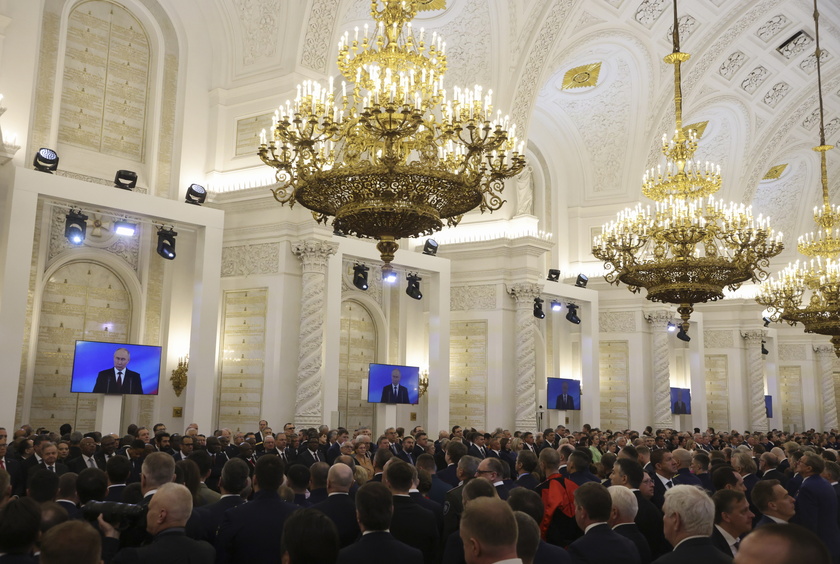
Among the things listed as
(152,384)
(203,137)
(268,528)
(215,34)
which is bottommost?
(268,528)

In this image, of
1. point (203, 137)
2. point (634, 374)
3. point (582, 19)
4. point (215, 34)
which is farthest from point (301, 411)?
point (634, 374)

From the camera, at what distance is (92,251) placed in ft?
40.6

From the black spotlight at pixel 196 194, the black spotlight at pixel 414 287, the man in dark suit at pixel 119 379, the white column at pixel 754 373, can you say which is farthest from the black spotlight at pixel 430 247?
the white column at pixel 754 373

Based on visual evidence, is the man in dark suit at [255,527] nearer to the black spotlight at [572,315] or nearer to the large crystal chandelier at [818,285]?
the large crystal chandelier at [818,285]

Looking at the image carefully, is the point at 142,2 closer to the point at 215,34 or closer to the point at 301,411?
the point at 215,34

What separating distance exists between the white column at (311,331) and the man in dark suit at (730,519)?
8.45 m

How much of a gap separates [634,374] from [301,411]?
11.6m

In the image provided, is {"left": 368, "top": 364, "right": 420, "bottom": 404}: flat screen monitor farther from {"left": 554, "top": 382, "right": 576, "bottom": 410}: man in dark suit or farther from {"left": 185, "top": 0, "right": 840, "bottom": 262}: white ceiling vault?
{"left": 185, "top": 0, "right": 840, "bottom": 262}: white ceiling vault

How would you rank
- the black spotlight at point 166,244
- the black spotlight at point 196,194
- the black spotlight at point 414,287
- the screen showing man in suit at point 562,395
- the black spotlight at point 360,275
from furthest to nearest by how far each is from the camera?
the screen showing man in suit at point 562,395, the black spotlight at point 414,287, the black spotlight at point 360,275, the black spotlight at point 196,194, the black spotlight at point 166,244

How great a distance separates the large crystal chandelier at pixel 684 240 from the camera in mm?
10055

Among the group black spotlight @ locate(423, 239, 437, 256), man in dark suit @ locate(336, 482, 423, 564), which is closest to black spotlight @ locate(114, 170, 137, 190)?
black spotlight @ locate(423, 239, 437, 256)

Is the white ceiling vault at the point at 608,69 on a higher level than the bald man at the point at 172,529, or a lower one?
higher

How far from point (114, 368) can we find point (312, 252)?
3389 mm

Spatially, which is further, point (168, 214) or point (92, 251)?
point (92, 251)
